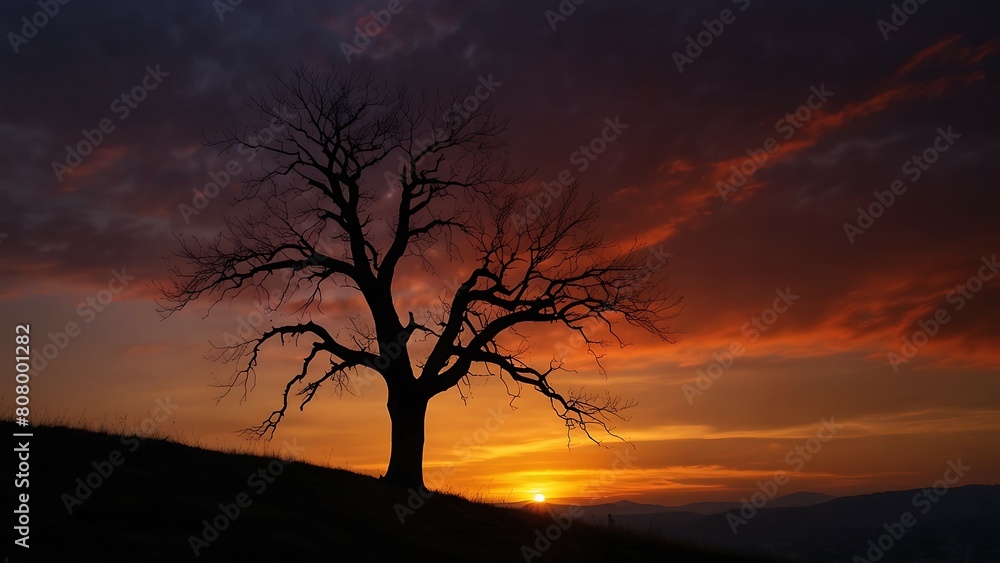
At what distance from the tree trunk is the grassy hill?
944 millimetres

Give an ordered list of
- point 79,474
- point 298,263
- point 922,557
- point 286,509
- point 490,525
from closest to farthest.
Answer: point 79,474
point 286,509
point 490,525
point 298,263
point 922,557

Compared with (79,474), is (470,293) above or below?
above

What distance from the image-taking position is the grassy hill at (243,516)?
1191cm

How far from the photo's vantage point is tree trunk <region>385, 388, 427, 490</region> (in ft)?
70.1

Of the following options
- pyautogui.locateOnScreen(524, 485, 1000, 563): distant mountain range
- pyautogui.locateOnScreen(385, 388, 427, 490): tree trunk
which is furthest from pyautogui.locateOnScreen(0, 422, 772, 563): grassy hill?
pyautogui.locateOnScreen(524, 485, 1000, 563): distant mountain range

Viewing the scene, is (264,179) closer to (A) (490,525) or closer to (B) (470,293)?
(B) (470,293)

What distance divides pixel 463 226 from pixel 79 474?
12427 mm

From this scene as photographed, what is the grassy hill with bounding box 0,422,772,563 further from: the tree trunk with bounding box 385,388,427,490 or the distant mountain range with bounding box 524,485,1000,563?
the distant mountain range with bounding box 524,485,1000,563

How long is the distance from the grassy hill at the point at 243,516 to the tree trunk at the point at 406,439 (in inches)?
37.2

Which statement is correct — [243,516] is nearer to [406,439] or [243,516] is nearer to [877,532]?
[406,439]

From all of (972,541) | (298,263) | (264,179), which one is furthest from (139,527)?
(972,541)

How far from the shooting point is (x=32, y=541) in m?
10.8

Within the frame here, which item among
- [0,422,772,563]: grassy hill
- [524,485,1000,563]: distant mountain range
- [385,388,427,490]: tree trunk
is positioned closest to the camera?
[0,422,772,563]: grassy hill

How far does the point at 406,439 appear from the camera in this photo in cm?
2158
